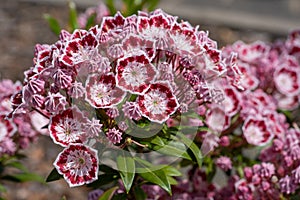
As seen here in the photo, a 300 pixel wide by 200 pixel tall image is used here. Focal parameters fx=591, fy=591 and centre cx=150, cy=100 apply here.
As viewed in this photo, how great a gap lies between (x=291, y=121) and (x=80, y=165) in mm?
1037

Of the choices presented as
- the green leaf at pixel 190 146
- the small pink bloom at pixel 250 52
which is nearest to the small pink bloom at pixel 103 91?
the green leaf at pixel 190 146

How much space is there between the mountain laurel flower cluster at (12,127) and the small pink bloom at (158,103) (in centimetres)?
44

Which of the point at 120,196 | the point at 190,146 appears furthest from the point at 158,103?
the point at 120,196

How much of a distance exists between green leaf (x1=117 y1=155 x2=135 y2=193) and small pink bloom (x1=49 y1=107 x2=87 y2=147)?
14cm

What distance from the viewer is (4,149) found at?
167cm

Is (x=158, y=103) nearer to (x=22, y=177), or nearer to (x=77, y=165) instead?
(x=77, y=165)

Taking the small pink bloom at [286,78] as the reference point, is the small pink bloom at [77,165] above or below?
below

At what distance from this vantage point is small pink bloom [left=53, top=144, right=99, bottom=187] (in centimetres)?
128

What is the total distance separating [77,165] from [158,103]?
225 mm

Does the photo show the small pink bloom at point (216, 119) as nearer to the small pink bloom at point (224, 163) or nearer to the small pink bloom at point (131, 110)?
the small pink bloom at point (224, 163)

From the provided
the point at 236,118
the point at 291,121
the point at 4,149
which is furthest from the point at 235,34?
the point at 4,149

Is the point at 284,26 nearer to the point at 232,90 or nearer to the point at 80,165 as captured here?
the point at 232,90

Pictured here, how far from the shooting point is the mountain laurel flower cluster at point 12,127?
165cm

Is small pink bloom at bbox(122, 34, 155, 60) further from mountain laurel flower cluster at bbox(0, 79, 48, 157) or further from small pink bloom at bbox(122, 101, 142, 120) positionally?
mountain laurel flower cluster at bbox(0, 79, 48, 157)
